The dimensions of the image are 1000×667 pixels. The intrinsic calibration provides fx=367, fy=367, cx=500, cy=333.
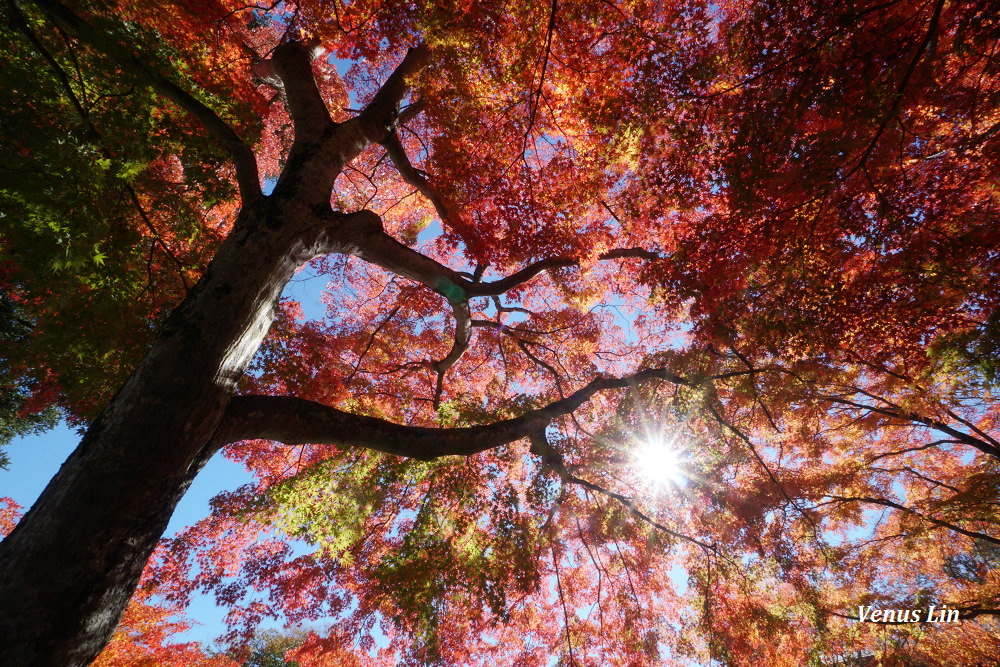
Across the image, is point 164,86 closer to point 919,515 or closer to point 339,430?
point 339,430

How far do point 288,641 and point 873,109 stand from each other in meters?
34.4

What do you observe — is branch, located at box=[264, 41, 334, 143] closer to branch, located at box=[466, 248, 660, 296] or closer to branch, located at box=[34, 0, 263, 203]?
branch, located at box=[34, 0, 263, 203]

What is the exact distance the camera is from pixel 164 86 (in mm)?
3391

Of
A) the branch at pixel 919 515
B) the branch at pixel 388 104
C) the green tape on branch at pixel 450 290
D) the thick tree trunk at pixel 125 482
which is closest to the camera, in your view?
the thick tree trunk at pixel 125 482

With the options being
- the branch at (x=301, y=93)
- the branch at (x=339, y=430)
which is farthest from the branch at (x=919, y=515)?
the branch at (x=301, y=93)

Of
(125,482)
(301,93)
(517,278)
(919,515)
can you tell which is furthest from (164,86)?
(919,515)

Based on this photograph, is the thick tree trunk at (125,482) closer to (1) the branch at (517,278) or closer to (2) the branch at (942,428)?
(1) the branch at (517,278)

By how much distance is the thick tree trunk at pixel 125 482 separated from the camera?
75.2 inches

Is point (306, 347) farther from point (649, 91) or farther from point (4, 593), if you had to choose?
point (649, 91)

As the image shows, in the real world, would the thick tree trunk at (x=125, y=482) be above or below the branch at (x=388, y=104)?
below

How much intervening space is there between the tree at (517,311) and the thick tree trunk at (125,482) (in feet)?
0.06

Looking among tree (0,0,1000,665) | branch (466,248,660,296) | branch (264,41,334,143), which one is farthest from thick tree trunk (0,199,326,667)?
branch (466,248,660,296)

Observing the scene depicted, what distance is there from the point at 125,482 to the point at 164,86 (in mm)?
3485

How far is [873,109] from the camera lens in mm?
3270
